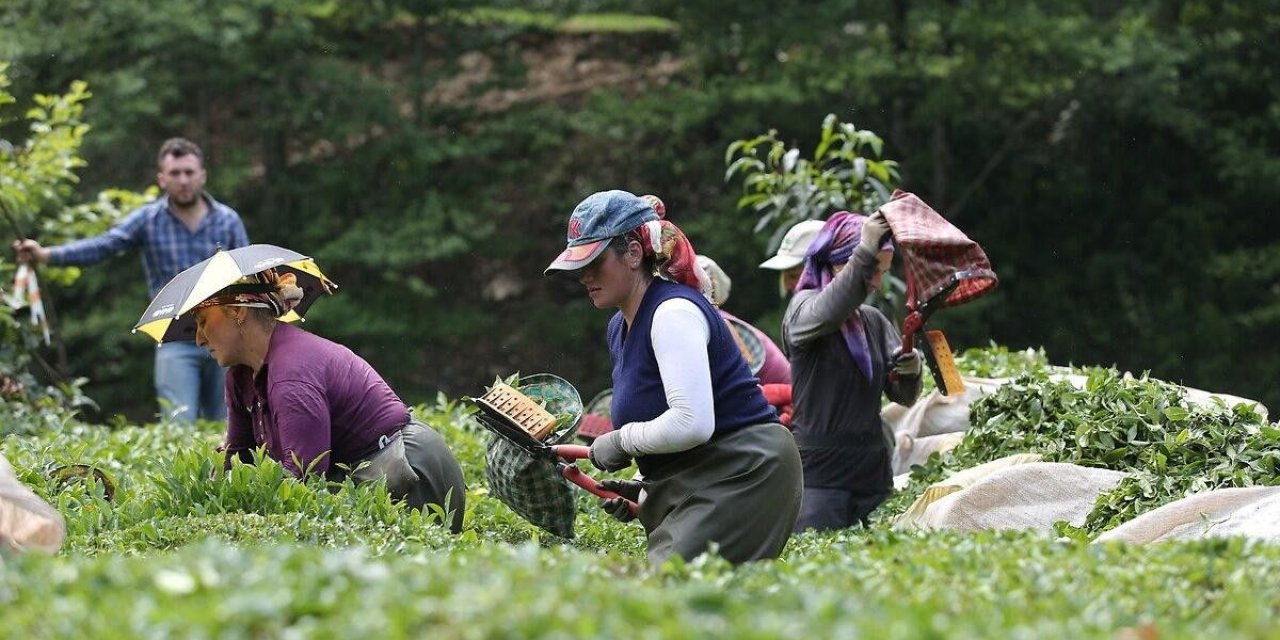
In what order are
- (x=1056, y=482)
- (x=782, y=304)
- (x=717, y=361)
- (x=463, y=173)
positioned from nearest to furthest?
(x=717, y=361)
(x=1056, y=482)
(x=782, y=304)
(x=463, y=173)

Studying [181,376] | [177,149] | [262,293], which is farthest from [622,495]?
[177,149]

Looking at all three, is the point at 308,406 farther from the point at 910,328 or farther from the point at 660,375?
the point at 910,328

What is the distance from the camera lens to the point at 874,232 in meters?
7.04

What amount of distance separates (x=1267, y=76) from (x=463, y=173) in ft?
36.1

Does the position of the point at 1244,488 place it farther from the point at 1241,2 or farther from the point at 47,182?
the point at 1241,2

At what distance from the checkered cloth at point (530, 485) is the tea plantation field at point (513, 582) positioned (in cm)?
57

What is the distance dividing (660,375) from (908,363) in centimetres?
258

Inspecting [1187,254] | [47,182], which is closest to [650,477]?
[47,182]

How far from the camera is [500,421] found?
6219 millimetres

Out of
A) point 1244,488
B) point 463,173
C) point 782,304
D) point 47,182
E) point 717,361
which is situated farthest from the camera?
point 463,173

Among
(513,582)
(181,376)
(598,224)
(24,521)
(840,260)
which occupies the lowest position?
(181,376)

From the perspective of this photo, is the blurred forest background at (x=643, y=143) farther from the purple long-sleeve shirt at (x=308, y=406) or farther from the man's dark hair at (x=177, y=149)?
the purple long-sleeve shirt at (x=308, y=406)

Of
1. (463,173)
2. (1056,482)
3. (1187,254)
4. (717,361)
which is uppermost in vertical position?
(717,361)

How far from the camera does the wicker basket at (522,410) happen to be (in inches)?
242
